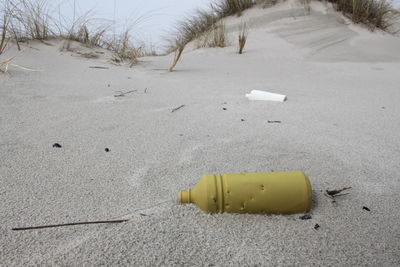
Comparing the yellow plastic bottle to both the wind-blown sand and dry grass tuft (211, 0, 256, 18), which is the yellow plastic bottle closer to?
the wind-blown sand

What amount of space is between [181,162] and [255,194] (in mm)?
429

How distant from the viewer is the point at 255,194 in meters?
0.91

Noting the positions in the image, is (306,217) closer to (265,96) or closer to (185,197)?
(185,197)

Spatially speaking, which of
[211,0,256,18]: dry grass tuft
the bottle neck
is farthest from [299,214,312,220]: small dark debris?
[211,0,256,18]: dry grass tuft

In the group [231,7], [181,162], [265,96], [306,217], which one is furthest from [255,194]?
[231,7]

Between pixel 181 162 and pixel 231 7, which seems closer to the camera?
pixel 181 162

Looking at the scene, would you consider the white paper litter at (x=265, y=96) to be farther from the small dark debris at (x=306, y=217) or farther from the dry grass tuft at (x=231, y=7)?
the dry grass tuft at (x=231, y=7)

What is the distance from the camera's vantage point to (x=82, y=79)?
2.62 meters

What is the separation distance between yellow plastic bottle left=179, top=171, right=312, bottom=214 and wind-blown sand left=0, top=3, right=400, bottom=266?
0.10ft

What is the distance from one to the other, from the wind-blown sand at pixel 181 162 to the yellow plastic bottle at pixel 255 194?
1.2 inches

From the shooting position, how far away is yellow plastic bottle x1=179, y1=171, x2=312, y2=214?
0.91 metres

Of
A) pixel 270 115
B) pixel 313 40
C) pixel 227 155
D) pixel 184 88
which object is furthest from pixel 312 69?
pixel 227 155

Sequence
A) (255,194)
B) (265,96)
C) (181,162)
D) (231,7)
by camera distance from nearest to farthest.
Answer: (255,194)
(181,162)
(265,96)
(231,7)

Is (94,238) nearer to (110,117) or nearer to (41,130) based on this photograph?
(41,130)
